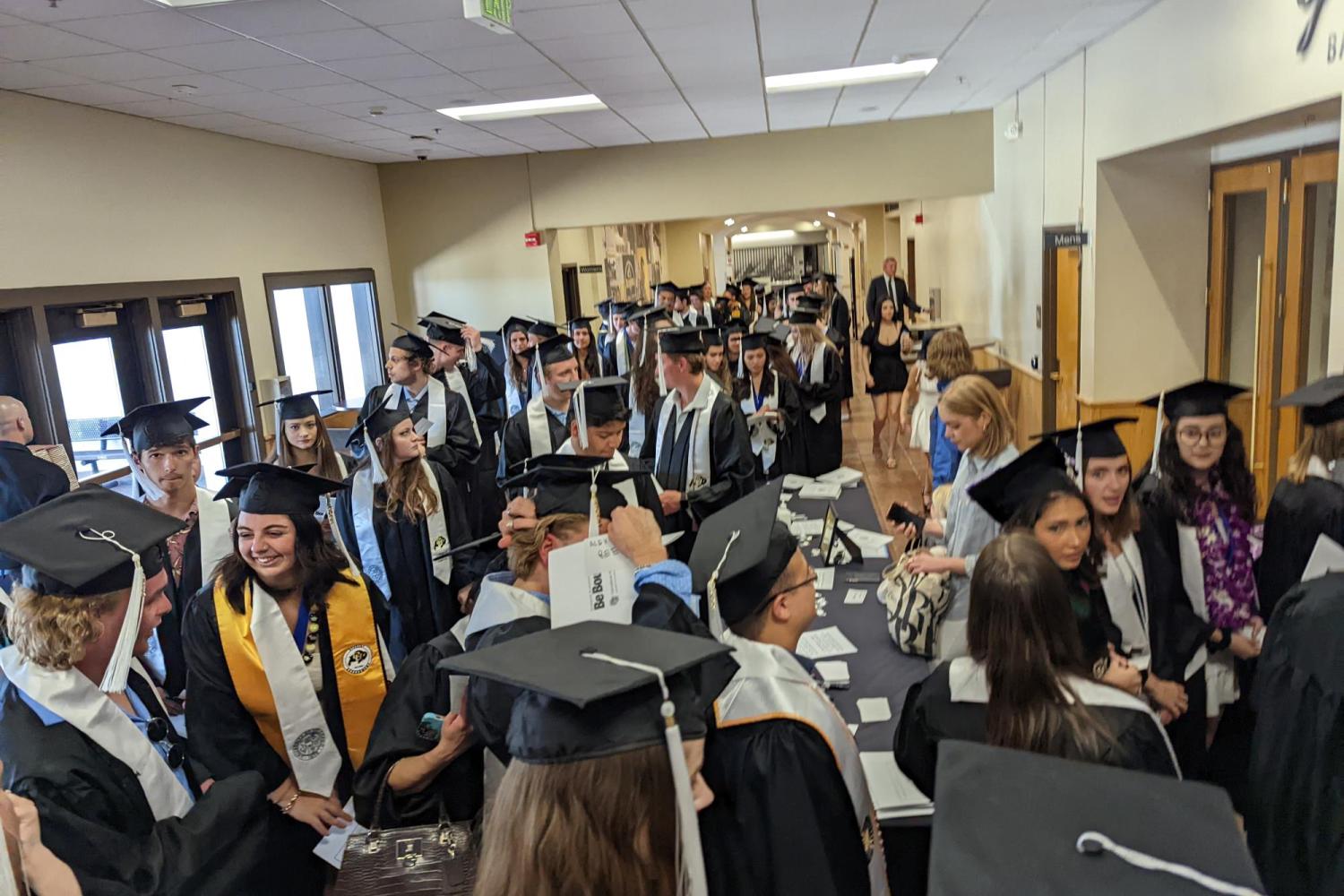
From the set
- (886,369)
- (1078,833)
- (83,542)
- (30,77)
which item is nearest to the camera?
(1078,833)

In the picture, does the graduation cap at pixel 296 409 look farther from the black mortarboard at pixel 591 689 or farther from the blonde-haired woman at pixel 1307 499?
the blonde-haired woman at pixel 1307 499

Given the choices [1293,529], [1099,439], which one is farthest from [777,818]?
[1293,529]

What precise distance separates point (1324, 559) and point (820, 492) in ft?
11.7

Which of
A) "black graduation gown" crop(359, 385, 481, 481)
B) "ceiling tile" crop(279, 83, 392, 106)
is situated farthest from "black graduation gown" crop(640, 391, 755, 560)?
"ceiling tile" crop(279, 83, 392, 106)

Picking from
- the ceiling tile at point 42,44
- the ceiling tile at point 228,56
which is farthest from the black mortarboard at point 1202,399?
the ceiling tile at point 42,44

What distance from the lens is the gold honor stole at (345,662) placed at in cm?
227

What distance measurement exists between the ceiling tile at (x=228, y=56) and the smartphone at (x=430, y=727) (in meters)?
4.05

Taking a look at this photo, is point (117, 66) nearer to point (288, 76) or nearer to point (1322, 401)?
point (288, 76)

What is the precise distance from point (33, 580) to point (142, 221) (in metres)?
5.40

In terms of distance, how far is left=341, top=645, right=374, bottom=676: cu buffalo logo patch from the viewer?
2412 mm

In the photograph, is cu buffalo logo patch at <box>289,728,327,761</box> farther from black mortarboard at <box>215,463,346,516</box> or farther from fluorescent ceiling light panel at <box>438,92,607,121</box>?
fluorescent ceiling light panel at <box>438,92,607,121</box>

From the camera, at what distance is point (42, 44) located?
4.31 metres

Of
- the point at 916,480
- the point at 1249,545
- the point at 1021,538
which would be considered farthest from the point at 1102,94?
the point at 1021,538

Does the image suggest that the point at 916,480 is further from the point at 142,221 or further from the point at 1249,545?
the point at 142,221
